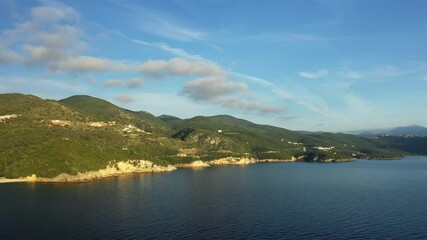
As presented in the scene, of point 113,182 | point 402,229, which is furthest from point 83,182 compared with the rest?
point 402,229

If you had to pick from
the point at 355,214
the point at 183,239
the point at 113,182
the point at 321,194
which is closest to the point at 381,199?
the point at 321,194

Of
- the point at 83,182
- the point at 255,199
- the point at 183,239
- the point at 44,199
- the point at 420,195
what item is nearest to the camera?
the point at 183,239

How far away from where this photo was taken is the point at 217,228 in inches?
3826

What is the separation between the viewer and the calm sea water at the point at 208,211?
302 feet

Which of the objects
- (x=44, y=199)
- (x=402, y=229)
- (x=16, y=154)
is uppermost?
(x=16, y=154)

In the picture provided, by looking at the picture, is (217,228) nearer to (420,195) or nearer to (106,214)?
(106,214)

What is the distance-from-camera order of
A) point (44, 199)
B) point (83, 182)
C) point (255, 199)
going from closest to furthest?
1. point (44, 199)
2. point (255, 199)
3. point (83, 182)

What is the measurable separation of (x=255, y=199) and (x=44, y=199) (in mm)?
68663

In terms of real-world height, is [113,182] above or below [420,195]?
above

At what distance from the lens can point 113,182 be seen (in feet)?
591

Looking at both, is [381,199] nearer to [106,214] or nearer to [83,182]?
[106,214]

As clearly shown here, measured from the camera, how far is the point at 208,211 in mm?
117875

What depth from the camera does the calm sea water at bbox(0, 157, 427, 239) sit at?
3629 inches

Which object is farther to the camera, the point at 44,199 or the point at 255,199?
the point at 255,199
